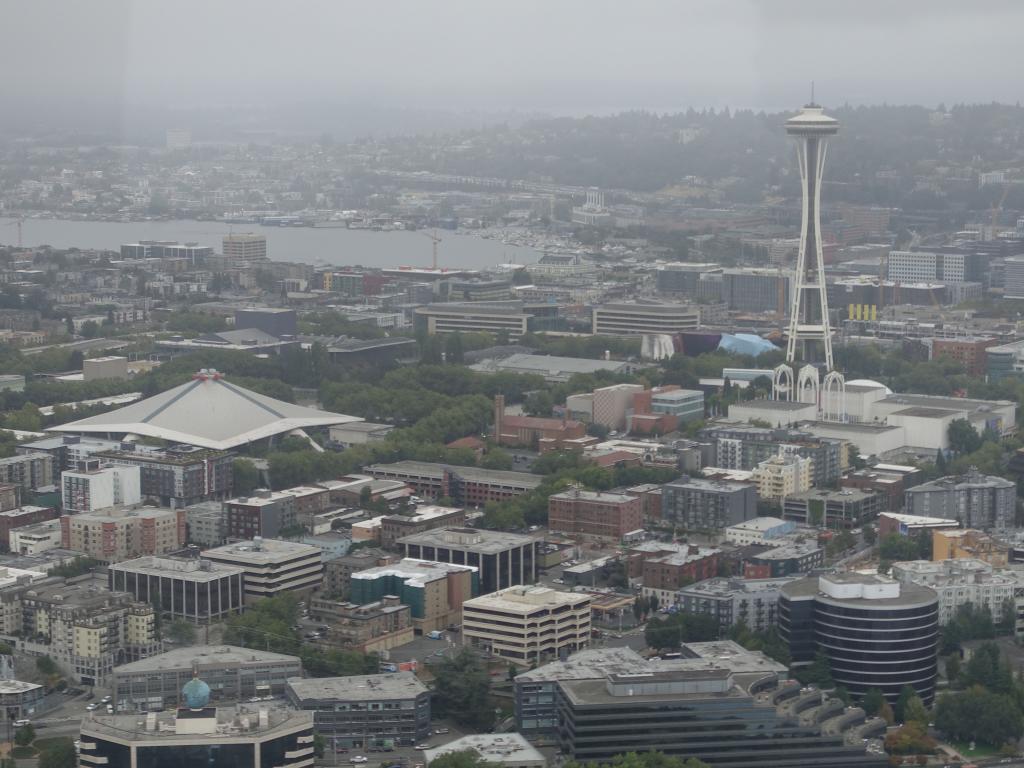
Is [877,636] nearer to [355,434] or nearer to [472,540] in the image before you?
[472,540]

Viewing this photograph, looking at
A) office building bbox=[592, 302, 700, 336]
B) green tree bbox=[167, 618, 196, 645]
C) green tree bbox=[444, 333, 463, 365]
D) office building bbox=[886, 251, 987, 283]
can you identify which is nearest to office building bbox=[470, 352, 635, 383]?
green tree bbox=[444, 333, 463, 365]

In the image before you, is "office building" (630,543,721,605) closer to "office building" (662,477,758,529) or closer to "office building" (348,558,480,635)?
"office building" (348,558,480,635)

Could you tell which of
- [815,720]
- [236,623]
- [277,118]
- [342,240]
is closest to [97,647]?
[236,623]

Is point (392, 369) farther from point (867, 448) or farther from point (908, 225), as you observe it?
point (908, 225)

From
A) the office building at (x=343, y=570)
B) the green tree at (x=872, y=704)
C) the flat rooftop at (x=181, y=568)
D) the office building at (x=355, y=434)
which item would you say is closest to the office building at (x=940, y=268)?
the office building at (x=355, y=434)

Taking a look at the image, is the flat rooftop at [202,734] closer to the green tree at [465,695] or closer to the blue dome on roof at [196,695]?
the blue dome on roof at [196,695]

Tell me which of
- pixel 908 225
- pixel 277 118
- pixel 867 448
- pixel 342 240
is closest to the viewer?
pixel 867 448
